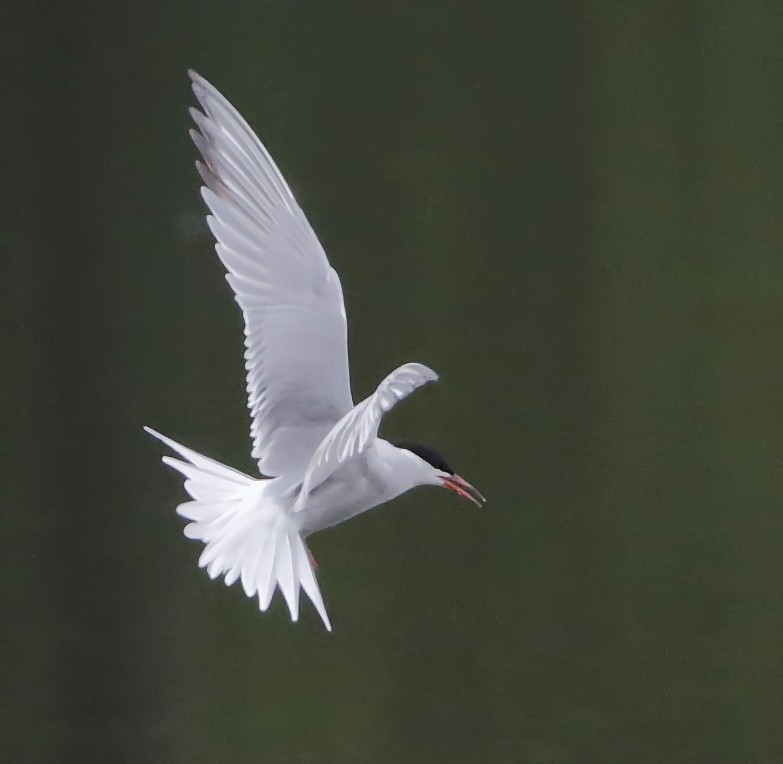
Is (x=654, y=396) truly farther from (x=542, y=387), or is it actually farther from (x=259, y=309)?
(x=259, y=309)

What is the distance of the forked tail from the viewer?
34.1 inches

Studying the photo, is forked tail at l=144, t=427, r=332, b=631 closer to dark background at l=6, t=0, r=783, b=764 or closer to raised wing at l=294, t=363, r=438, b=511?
raised wing at l=294, t=363, r=438, b=511

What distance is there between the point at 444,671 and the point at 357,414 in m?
0.35

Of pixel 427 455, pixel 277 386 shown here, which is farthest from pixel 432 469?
pixel 277 386

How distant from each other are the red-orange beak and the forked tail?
0.15 m

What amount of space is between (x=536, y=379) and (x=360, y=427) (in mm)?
308

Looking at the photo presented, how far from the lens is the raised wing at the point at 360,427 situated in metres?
0.74

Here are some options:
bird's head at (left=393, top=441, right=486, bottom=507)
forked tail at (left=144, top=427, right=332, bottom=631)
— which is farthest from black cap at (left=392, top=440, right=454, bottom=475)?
forked tail at (left=144, top=427, right=332, bottom=631)

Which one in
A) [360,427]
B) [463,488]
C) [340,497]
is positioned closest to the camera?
[360,427]

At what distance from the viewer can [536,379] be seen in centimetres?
106

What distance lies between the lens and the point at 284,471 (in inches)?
36.7

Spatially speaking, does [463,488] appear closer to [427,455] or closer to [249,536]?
[427,455]

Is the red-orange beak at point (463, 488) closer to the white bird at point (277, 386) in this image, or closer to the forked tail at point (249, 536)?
the white bird at point (277, 386)

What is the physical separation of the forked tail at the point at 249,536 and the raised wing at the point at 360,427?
29 millimetres
